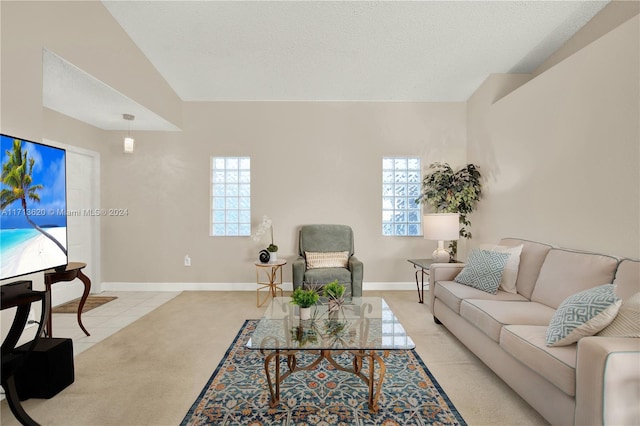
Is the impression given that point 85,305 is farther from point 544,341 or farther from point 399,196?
point 544,341

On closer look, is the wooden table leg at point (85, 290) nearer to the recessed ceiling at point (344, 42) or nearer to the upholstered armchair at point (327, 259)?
the upholstered armchair at point (327, 259)

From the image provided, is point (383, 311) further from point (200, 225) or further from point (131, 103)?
point (131, 103)

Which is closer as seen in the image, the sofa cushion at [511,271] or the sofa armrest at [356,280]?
the sofa cushion at [511,271]

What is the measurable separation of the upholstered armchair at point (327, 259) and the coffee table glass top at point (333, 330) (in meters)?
0.96

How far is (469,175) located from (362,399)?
337 cm

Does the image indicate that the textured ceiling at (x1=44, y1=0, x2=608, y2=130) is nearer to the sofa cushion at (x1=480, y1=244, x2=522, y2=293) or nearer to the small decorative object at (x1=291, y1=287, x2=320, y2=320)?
the sofa cushion at (x1=480, y1=244, x2=522, y2=293)

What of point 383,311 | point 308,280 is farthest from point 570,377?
point 308,280

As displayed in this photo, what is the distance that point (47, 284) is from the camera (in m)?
2.54

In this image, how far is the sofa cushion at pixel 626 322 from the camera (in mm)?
1479

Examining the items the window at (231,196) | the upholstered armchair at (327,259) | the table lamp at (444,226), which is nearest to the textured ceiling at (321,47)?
the window at (231,196)

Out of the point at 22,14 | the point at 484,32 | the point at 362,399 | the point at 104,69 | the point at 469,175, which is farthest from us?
the point at 469,175

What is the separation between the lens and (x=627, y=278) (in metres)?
1.95

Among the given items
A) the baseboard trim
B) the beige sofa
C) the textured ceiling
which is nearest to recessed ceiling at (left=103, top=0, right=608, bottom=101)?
the textured ceiling

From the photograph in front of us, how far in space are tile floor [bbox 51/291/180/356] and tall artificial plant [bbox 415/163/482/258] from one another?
3934 millimetres
